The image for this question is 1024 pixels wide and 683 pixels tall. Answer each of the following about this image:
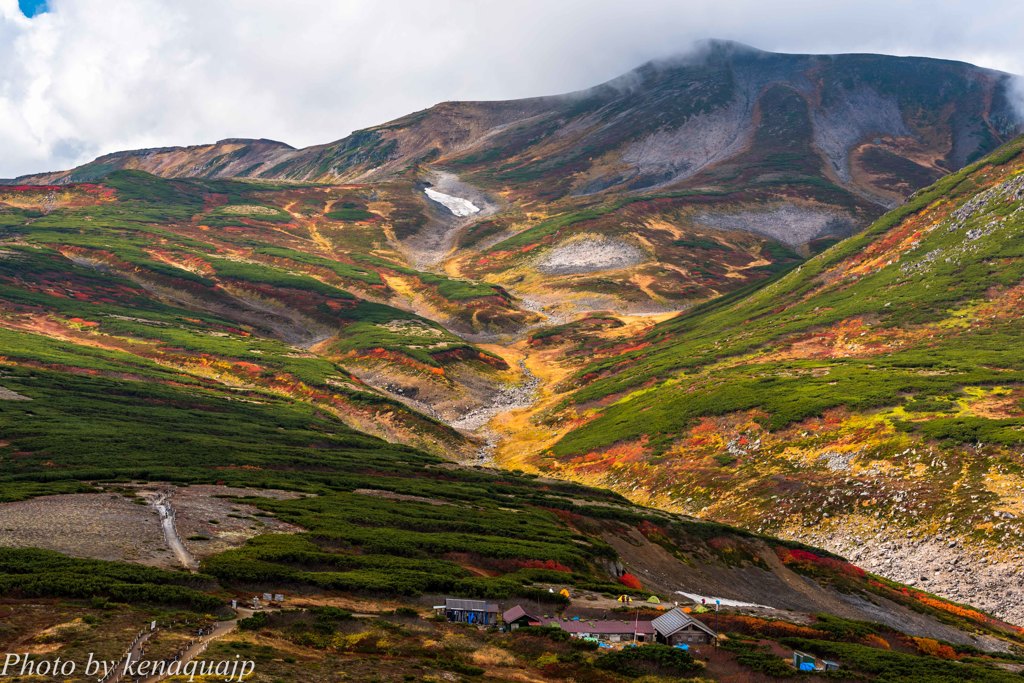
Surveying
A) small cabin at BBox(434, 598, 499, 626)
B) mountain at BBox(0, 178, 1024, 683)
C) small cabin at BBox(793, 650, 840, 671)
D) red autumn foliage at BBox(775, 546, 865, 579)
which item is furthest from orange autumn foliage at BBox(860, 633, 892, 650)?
→ small cabin at BBox(434, 598, 499, 626)

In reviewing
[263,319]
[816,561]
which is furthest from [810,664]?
[263,319]

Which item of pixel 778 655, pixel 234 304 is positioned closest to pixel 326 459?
pixel 778 655

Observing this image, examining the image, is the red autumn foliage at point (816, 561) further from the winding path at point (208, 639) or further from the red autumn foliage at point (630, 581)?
the winding path at point (208, 639)

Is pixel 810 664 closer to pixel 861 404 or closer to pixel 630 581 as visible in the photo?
pixel 630 581

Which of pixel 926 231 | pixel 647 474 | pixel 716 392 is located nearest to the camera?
pixel 647 474

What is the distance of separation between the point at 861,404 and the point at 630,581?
138ft

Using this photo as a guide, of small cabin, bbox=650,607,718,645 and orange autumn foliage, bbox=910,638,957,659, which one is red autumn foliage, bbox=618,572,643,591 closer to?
small cabin, bbox=650,607,718,645

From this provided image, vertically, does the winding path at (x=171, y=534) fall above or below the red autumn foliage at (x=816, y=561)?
above

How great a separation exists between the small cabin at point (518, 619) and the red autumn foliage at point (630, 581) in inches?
602

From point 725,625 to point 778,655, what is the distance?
218 inches

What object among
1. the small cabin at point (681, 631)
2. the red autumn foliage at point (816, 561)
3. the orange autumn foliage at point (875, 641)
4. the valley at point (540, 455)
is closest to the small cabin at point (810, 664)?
the valley at point (540, 455)

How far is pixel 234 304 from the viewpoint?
163000 mm

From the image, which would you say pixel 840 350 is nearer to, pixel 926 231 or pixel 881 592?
pixel 926 231

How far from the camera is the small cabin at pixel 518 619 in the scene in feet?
127
